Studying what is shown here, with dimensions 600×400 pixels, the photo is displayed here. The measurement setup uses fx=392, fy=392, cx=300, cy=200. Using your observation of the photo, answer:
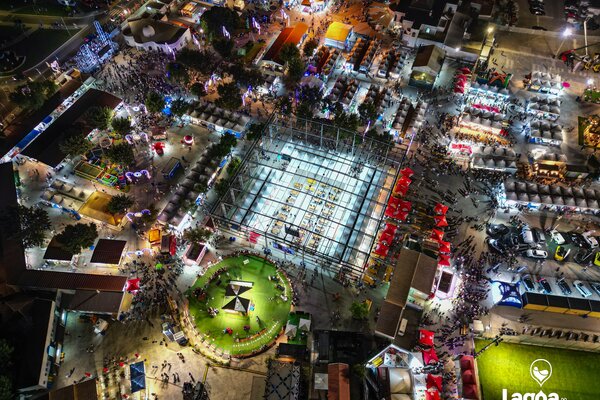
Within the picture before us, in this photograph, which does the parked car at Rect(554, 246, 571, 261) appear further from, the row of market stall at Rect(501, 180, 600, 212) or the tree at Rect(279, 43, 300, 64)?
the tree at Rect(279, 43, 300, 64)

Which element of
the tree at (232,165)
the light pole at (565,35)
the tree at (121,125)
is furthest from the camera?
the light pole at (565,35)

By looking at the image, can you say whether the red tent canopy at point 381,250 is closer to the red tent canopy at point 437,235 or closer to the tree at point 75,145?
the red tent canopy at point 437,235

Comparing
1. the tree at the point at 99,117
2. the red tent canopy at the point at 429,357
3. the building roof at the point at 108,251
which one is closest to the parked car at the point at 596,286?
the red tent canopy at the point at 429,357

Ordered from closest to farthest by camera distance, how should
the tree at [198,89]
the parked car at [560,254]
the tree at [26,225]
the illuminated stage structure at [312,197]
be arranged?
the illuminated stage structure at [312,197] < the tree at [26,225] < the parked car at [560,254] < the tree at [198,89]

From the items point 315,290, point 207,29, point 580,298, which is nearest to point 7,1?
point 207,29

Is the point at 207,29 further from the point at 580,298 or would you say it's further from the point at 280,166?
the point at 580,298

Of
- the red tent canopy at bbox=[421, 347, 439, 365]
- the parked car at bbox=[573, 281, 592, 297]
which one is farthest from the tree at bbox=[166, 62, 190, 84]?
the parked car at bbox=[573, 281, 592, 297]

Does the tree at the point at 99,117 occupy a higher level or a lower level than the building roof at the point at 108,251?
higher
